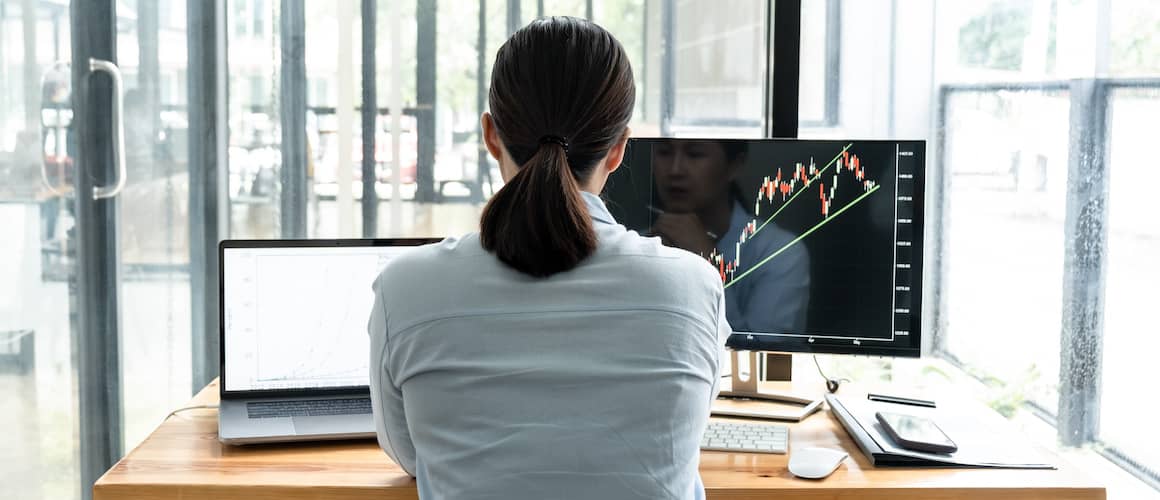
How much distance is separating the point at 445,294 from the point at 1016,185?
1565 millimetres

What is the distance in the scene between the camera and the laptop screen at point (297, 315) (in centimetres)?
160

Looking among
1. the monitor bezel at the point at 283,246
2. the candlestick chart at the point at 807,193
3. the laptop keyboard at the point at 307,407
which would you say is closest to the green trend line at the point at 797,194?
the candlestick chart at the point at 807,193

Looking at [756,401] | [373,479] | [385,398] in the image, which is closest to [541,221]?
[385,398]

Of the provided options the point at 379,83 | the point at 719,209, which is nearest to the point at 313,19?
the point at 379,83

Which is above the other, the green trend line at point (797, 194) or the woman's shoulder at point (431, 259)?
the green trend line at point (797, 194)

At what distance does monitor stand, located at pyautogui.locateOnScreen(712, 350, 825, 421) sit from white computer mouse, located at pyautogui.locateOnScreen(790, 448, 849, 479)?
0.69 feet

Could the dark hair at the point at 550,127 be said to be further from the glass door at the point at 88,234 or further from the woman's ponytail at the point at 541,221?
the glass door at the point at 88,234

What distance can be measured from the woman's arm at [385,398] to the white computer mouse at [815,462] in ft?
1.62

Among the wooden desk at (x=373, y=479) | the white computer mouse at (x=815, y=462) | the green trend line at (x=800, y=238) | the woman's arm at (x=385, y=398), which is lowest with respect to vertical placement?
the wooden desk at (x=373, y=479)

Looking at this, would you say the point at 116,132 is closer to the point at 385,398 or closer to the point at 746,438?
the point at 385,398

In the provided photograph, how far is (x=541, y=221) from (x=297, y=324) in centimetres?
73

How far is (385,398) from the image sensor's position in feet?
3.69

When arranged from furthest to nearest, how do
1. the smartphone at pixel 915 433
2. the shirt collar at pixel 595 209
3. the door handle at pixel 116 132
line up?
the door handle at pixel 116 132
the smartphone at pixel 915 433
the shirt collar at pixel 595 209

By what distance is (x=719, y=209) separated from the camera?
5.49 feet
